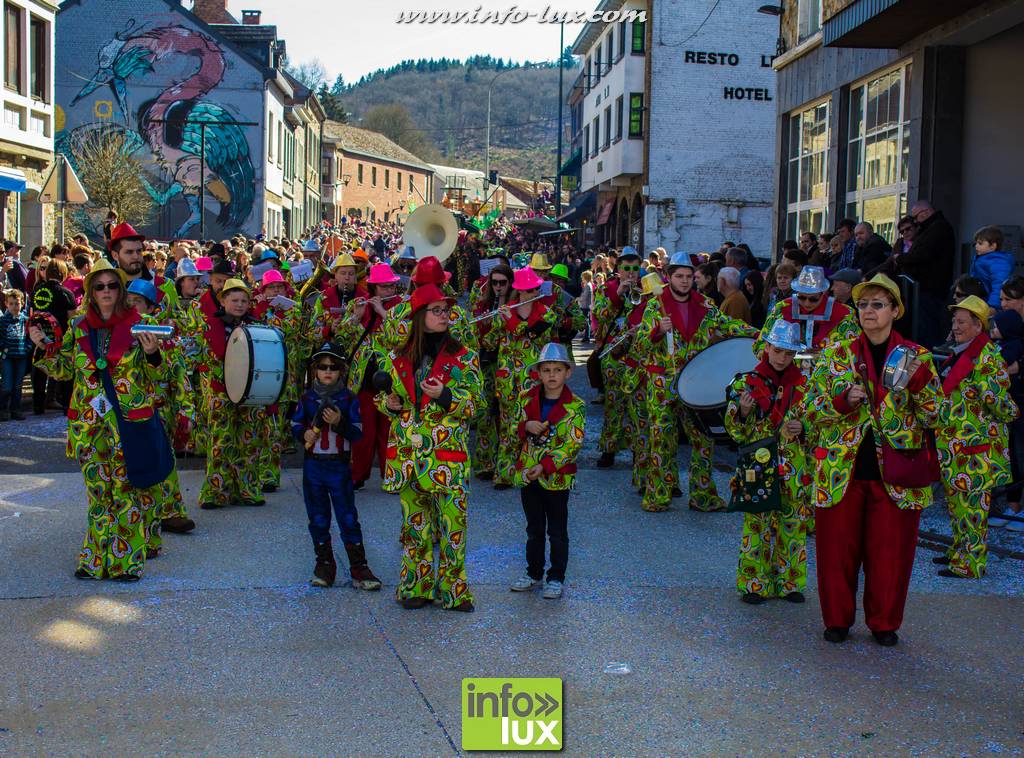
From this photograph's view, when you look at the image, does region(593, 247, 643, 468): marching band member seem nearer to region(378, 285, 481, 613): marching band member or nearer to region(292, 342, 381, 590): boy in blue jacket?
region(292, 342, 381, 590): boy in blue jacket

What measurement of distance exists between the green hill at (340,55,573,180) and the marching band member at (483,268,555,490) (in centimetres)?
13712

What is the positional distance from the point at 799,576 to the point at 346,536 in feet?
8.16

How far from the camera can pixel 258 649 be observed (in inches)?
217

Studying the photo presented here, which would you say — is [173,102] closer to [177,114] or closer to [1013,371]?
[177,114]

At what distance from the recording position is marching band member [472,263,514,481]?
994cm

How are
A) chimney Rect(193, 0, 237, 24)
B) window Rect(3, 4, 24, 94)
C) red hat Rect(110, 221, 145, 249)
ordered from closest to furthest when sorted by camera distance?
red hat Rect(110, 221, 145, 249) → window Rect(3, 4, 24, 94) → chimney Rect(193, 0, 237, 24)

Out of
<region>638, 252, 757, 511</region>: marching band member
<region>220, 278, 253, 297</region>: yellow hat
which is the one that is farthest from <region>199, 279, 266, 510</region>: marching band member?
<region>638, 252, 757, 511</region>: marching band member

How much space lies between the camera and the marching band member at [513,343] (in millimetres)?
9227

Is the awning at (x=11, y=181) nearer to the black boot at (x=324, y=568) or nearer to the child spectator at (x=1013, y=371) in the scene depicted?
the black boot at (x=324, y=568)

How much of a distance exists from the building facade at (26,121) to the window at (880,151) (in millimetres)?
14318

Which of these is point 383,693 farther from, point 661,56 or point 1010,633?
point 661,56

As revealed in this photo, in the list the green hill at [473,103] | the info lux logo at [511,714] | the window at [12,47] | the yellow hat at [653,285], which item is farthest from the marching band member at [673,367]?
the green hill at [473,103]

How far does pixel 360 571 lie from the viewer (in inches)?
257

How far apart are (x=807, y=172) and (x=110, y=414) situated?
567 inches
